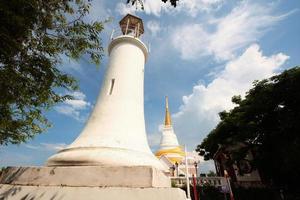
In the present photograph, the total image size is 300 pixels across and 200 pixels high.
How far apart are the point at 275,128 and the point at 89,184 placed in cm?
1228

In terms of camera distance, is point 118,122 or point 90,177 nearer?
point 90,177

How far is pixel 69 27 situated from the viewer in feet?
16.2

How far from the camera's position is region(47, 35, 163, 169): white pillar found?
4.76m

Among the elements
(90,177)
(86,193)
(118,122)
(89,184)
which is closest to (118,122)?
(118,122)

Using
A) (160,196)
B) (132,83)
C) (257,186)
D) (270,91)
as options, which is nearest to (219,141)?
(257,186)

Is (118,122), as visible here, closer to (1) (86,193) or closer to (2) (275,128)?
(1) (86,193)


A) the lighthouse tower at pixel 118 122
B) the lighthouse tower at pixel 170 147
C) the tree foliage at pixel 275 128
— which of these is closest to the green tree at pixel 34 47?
the lighthouse tower at pixel 118 122

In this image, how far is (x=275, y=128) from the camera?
12172 mm

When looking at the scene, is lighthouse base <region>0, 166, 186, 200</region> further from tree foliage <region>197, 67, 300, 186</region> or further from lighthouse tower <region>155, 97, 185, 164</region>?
lighthouse tower <region>155, 97, 185, 164</region>

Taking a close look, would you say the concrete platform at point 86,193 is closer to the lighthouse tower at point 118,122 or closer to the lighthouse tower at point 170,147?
the lighthouse tower at point 118,122

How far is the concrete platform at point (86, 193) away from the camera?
12.6ft

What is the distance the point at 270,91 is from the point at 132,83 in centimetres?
992

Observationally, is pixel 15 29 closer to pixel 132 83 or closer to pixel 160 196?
pixel 132 83

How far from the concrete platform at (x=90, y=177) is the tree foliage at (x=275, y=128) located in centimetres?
953
